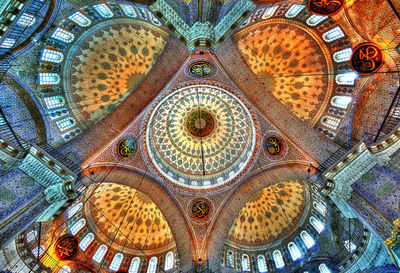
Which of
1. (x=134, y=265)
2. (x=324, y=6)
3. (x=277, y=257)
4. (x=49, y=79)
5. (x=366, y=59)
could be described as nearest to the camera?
(x=324, y=6)

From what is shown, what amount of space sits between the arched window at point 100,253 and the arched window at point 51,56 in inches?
459

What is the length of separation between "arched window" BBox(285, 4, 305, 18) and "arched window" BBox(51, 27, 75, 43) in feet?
34.0

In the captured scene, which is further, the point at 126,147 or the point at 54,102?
the point at 126,147

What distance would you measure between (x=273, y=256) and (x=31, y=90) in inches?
665

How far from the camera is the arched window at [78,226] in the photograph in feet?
39.2

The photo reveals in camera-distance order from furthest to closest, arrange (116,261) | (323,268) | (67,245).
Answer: (116,261)
(323,268)
(67,245)

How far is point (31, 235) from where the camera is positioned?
31.2ft

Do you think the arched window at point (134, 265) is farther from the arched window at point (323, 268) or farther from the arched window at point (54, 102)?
the arched window at point (323, 268)

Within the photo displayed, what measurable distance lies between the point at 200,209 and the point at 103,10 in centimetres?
1222

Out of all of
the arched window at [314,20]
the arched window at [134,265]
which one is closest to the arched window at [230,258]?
the arched window at [134,265]

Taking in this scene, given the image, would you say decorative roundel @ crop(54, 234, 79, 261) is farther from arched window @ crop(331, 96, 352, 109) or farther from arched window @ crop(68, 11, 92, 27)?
arched window @ crop(331, 96, 352, 109)

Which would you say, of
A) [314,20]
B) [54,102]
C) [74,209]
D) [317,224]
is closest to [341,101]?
[314,20]

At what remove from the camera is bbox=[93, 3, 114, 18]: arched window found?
8727 mm

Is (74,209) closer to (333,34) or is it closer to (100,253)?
(100,253)
